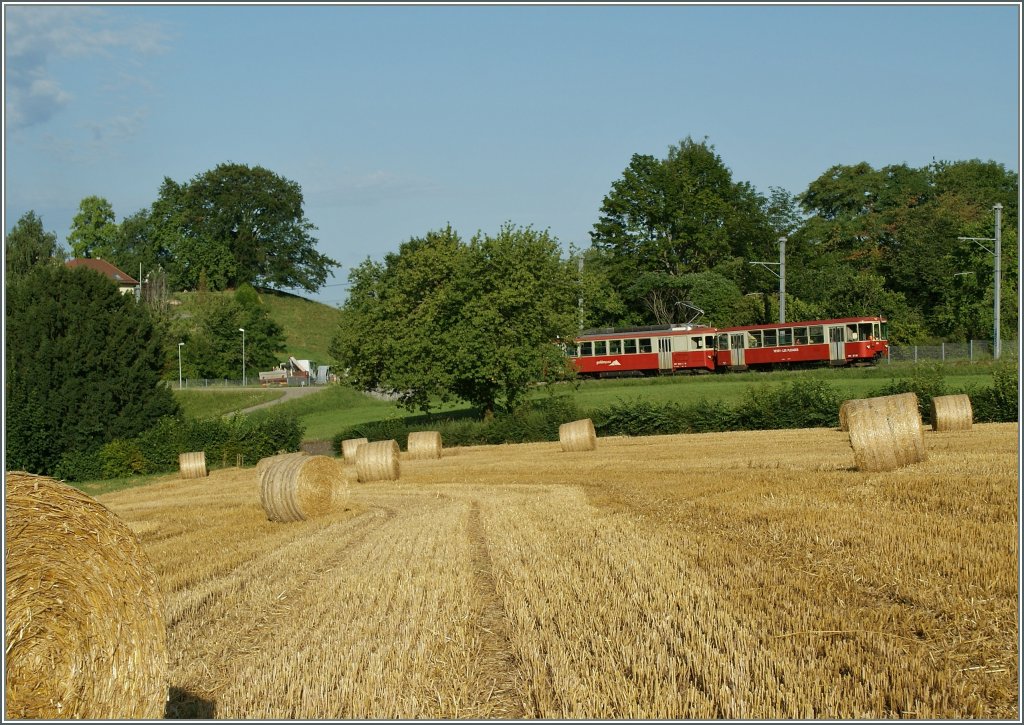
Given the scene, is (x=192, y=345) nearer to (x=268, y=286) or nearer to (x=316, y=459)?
(x=268, y=286)

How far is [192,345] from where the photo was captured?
90.1 metres

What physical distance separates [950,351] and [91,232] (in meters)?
95.2

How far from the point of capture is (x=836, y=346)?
57531 millimetres

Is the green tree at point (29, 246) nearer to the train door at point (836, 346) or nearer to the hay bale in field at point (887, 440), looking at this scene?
the train door at point (836, 346)

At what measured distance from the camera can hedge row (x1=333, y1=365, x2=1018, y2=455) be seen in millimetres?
32625

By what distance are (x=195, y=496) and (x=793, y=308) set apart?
5045 centimetres

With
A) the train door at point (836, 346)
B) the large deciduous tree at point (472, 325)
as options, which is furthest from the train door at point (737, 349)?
the large deciduous tree at point (472, 325)

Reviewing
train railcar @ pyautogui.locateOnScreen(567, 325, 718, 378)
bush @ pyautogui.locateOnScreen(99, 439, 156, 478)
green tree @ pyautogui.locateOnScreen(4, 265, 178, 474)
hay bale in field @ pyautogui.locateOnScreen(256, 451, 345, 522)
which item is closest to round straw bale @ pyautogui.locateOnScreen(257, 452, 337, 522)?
hay bale in field @ pyautogui.locateOnScreen(256, 451, 345, 522)

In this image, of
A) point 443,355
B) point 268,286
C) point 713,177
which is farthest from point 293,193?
point 443,355

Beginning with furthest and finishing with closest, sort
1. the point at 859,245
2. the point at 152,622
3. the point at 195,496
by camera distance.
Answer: the point at 859,245, the point at 195,496, the point at 152,622

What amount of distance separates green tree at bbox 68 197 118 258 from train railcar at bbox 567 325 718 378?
74.4 meters

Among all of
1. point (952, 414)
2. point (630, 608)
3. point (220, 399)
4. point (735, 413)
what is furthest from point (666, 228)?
point (630, 608)

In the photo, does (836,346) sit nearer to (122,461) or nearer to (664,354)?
(664,354)

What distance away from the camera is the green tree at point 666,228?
81.7 m
